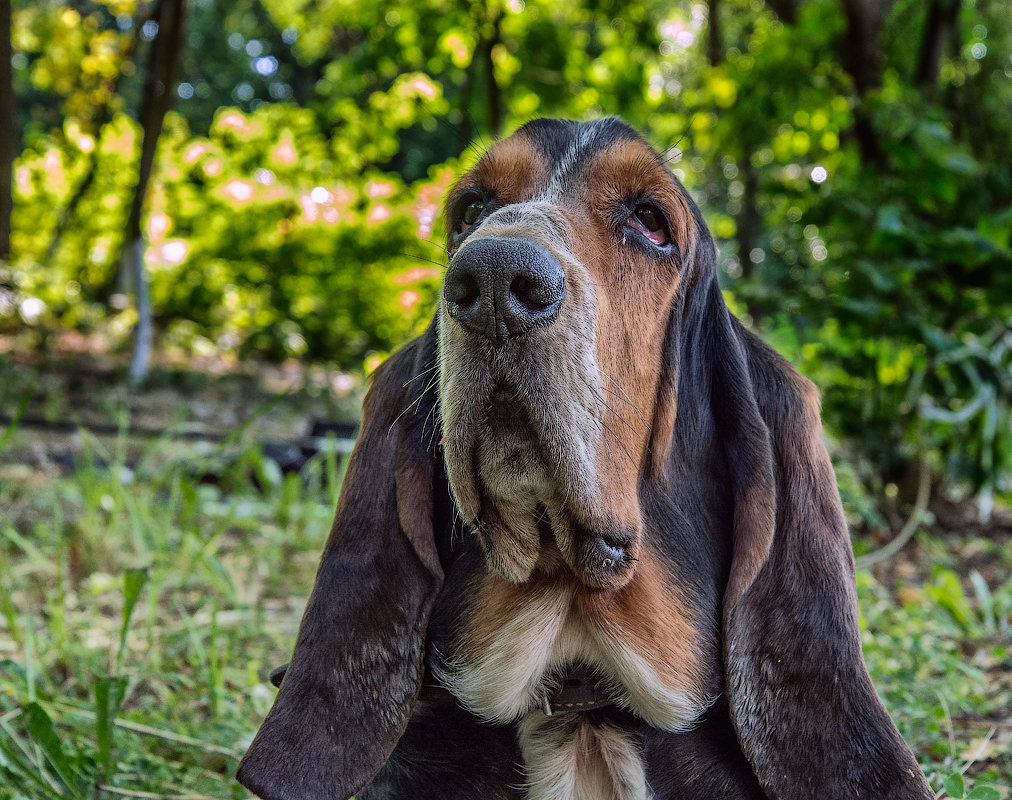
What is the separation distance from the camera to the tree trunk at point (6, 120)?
22.5 ft

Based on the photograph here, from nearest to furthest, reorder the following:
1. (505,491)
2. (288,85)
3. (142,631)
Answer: (505,491), (142,631), (288,85)

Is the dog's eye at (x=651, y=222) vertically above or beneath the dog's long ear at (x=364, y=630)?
above

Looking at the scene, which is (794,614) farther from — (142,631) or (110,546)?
(110,546)

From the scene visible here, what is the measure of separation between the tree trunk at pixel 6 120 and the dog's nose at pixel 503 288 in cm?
697

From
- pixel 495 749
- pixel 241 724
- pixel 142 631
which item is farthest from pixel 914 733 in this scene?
pixel 142 631

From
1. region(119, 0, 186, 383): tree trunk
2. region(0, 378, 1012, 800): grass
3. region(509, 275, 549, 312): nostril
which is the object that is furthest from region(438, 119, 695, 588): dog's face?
region(119, 0, 186, 383): tree trunk

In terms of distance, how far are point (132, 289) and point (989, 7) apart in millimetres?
8668

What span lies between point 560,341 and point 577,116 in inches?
264

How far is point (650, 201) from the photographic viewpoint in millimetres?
1929

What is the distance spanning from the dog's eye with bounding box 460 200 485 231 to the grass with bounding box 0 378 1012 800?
1.38 m

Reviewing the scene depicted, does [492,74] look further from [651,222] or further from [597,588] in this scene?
[597,588]

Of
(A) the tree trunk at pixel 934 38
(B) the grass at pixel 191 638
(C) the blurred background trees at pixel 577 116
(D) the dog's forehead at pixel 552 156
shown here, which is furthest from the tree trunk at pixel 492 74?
(D) the dog's forehead at pixel 552 156

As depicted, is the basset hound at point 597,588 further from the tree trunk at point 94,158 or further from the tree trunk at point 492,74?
the tree trunk at point 94,158

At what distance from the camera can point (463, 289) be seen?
4.91 ft
